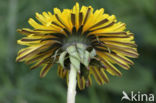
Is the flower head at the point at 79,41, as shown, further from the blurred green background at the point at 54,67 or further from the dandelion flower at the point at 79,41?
the blurred green background at the point at 54,67

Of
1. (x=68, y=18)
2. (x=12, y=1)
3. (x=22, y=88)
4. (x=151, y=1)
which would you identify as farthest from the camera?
(x=151, y=1)

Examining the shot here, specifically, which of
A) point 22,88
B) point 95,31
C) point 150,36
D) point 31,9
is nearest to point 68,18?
point 95,31

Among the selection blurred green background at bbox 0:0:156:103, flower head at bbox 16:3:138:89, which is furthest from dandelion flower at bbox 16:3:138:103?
blurred green background at bbox 0:0:156:103

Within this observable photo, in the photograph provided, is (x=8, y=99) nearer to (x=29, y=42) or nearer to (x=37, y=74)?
(x=37, y=74)

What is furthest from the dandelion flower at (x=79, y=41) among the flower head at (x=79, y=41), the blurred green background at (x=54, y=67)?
the blurred green background at (x=54, y=67)

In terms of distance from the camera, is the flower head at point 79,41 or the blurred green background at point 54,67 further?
the blurred green background at point 54,67

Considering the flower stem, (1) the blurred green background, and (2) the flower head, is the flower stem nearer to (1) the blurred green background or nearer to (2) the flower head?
(2) the flower head

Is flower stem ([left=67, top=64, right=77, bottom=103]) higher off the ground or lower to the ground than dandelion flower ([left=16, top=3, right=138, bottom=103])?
lower
